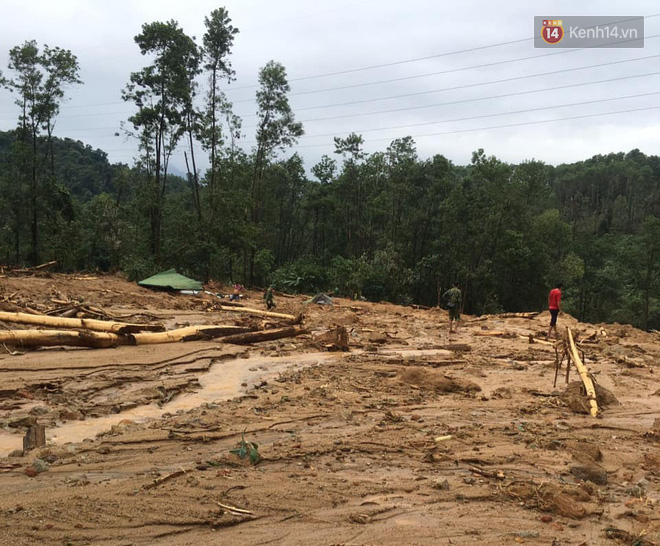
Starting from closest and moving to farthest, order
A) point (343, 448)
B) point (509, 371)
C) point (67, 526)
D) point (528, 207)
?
point (67, 526) → point (343, 448) → point (509, 371) → point (528, 207)

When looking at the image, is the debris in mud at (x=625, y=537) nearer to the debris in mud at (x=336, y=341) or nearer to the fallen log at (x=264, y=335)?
the debris in mud at (x=336, y=341)

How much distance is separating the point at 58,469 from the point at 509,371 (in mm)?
7975

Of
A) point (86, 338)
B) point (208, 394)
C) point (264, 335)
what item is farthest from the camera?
point (264, 335)

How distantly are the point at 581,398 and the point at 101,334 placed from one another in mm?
8067

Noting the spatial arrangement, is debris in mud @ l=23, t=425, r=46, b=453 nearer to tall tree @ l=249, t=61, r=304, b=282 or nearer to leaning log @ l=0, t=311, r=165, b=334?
leaning log @ l=0, t=311, r=165, b=334

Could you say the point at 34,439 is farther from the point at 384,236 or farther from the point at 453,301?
the point at 384,236

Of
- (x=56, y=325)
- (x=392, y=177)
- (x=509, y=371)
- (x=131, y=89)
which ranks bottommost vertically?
(x=509, y=371)

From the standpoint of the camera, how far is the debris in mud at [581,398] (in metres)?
6.79

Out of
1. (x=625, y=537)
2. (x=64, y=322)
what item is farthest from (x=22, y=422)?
(x=625, y=537)

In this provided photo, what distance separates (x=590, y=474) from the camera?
4578 millimetres

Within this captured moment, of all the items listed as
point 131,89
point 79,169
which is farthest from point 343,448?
point 79,169

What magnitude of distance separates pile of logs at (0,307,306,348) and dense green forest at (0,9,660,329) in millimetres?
15690

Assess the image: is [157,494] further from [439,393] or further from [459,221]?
[459,221]

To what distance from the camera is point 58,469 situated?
415cm
